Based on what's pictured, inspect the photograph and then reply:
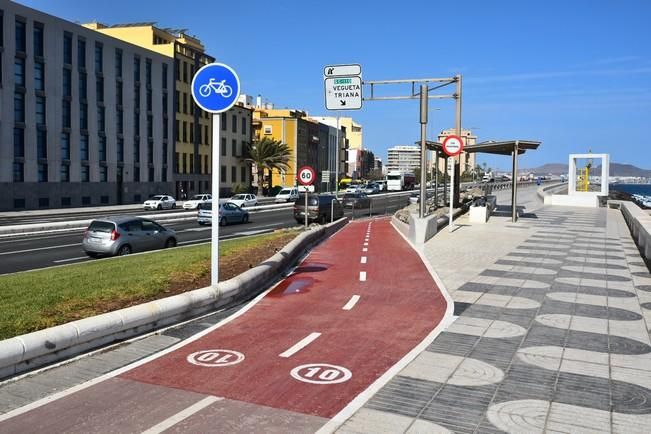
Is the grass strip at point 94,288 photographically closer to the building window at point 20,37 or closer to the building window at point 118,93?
the building window at point 20,37

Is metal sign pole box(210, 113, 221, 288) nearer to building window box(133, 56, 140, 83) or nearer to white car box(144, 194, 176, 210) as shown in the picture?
white car box(144, 194, 176, 210)

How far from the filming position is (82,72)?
182 ft

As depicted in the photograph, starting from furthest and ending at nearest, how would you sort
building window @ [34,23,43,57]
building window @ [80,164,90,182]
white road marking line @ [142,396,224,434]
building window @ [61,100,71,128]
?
building window @ [80,164,90,182], building window @ [61,100,71,128], building window @ [34,23,43,57], white road marking line @ [142,396,224,434]

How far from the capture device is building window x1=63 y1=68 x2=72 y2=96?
53.8m

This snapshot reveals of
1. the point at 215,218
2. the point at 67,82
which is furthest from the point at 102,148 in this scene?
the point at 215,218

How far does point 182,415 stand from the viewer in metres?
5.45

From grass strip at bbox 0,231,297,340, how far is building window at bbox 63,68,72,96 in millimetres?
45480

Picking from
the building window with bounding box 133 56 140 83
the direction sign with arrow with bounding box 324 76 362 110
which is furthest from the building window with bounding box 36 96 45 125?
the direction sign with arrow with bounding box 324 76 362 110

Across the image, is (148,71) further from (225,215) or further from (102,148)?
(225,215)

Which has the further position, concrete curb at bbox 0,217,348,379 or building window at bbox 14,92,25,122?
building window at bbox 14,92,25,122

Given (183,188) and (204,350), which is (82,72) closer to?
(183,188)

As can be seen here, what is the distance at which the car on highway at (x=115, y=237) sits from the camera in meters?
20.8

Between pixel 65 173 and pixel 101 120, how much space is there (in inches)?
279

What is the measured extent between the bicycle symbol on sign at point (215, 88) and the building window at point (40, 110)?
154 ft
